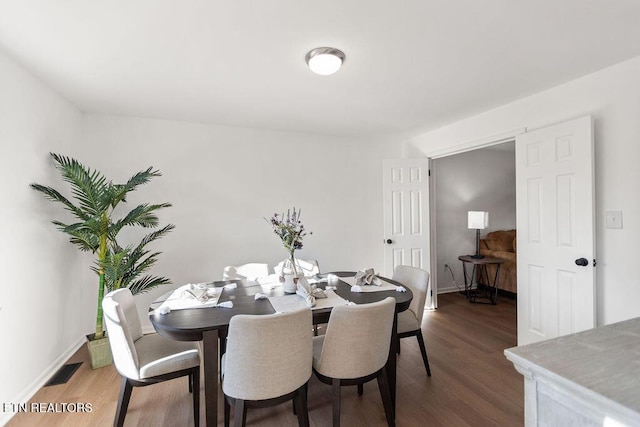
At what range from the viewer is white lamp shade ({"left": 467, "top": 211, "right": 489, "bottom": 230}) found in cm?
418

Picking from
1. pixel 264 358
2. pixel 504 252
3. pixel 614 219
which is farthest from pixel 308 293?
pixel 504 252

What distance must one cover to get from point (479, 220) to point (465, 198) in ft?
2.41

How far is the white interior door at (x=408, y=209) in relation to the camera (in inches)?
150

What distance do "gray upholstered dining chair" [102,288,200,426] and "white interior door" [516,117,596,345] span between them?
2.85 m

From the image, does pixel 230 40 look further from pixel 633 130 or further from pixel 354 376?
pixel 633 130

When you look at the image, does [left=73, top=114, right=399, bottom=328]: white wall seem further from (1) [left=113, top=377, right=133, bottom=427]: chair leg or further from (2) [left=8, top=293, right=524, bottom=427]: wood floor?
(1) [left=113, top=377, right=133, bottom=427]: chair leg

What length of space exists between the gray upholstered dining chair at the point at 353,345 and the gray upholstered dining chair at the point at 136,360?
77 cm

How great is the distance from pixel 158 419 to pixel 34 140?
2236 mm

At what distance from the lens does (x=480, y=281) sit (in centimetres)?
464

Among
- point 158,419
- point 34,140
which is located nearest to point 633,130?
point 158,419

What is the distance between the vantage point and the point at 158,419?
73.1 inches

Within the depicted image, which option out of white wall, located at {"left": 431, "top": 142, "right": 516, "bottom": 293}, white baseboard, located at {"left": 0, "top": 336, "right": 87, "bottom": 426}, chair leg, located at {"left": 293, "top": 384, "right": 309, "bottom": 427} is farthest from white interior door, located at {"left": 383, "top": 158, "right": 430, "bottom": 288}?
white baseboard, located at {"left": 0, "top": 336, "right": 87, "bottom": 426}

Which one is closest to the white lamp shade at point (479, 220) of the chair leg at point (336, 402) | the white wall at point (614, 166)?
the white wall at point (614, 166)

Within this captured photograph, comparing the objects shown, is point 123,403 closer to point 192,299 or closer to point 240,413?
point 192,299
